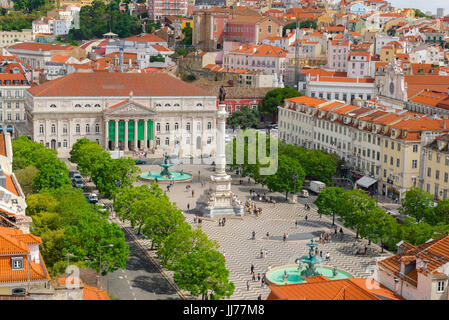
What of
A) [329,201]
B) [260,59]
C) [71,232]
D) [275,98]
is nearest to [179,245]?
[71,232]

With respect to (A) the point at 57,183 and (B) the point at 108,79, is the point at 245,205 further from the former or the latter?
(B) the point at 108,79

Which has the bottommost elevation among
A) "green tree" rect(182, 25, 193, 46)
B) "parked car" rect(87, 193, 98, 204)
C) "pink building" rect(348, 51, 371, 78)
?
"parked car" rect(87, 193, 98, 204)

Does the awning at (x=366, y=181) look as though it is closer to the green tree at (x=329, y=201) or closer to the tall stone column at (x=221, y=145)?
the green tree at (x=329, y=201)

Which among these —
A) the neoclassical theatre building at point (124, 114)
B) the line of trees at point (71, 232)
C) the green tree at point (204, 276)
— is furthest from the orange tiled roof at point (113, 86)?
the green tree at point (204, 276)

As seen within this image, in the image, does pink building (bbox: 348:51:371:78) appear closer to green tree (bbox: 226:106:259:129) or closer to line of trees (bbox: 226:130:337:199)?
green tree (bbox: 226:106:259:129)

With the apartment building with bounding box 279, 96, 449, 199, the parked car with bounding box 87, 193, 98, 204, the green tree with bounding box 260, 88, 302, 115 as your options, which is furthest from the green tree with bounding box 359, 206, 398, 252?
the green tree with bounding box 260, 88, 302, 115

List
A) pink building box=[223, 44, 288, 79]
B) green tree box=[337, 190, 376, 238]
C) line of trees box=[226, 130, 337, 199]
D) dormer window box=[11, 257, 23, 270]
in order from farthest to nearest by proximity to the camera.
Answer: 1. pink building box=[223, 44, 288, 79]
2. line of trees box=[226, 130, 337, 199]
3. green tree box=[337, 190, 376, 238]
4. dormer window box=[11, 257, 23, 270]
